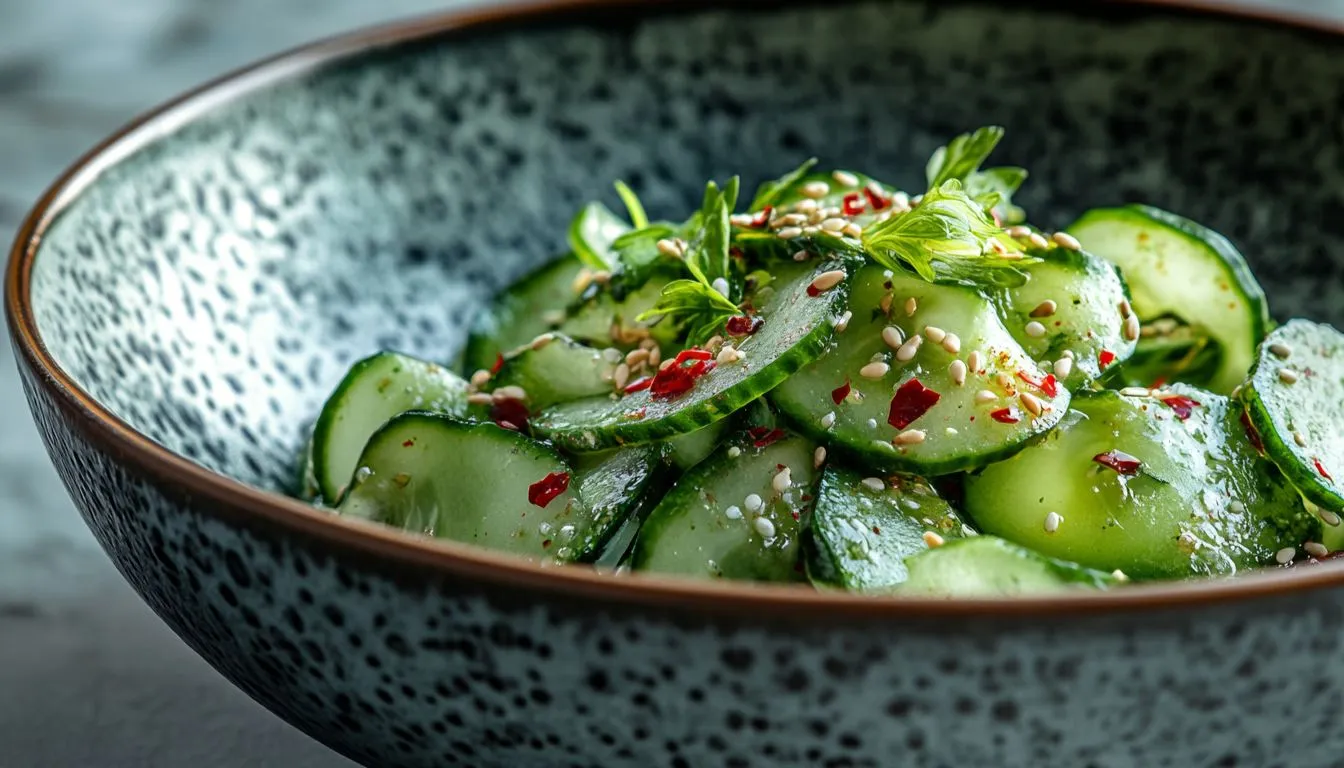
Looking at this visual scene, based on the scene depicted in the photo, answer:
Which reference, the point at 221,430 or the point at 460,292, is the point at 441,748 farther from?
the point at 460,292

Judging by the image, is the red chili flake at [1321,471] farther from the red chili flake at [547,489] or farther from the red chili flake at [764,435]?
the red chili flake at [547,489]

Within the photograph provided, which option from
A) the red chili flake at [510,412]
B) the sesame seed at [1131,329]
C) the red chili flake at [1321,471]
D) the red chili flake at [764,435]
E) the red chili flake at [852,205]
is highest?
the red chili flake at [852,205]

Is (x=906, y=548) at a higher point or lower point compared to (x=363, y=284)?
lower

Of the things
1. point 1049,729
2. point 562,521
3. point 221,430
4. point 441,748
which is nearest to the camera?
point 1049,729

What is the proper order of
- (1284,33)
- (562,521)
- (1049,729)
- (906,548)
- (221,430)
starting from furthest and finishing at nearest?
(1284,33) → (221,430) → (562,521) → (906,548) → (1049,729)

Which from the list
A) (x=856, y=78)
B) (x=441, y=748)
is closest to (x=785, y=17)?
(x=856, y=78)

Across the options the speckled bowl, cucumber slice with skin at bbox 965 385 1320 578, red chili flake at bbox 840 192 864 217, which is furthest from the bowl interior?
cucumber slice with skin at bbox 965 385 1320 578

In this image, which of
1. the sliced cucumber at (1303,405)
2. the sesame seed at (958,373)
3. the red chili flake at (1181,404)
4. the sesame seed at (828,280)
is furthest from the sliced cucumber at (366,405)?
the sliced cucumber at (1303,405)
